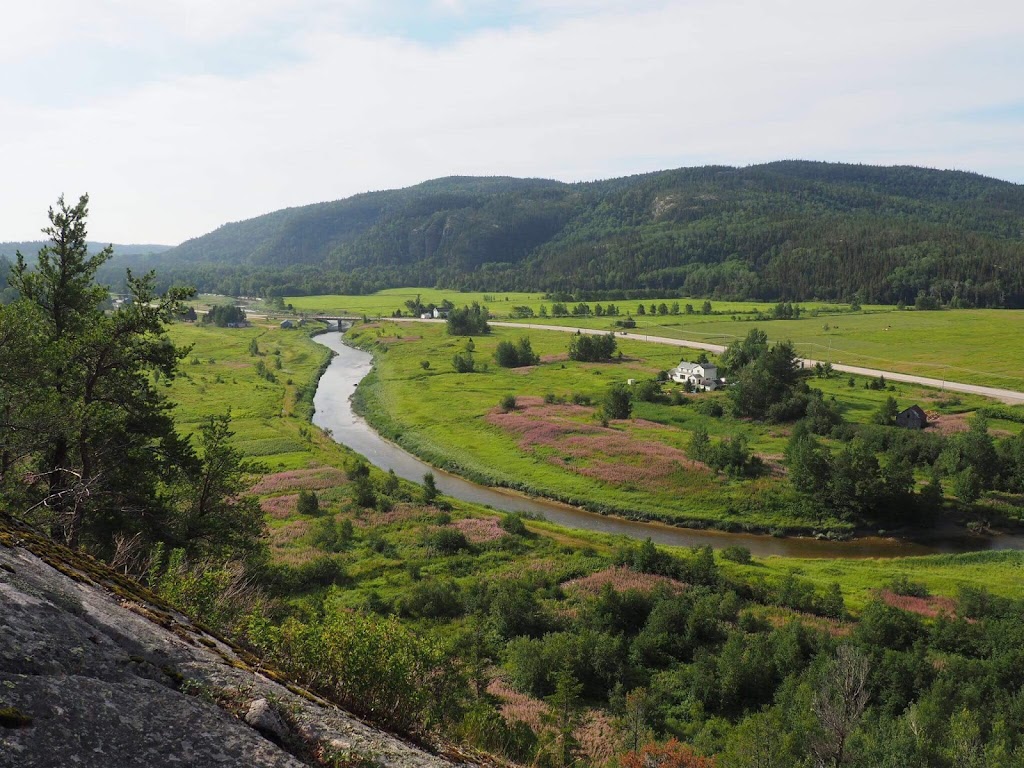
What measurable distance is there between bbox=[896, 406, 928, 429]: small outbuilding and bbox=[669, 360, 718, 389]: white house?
24094 millimetres

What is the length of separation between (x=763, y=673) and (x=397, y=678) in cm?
1880

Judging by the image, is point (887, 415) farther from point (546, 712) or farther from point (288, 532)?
point (288, 532)

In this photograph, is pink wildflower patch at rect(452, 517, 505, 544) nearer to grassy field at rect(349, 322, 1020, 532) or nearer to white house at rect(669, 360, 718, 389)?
grassy field at rect(349, 322, 1020, 532)

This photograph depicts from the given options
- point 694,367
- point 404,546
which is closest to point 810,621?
point 404,546

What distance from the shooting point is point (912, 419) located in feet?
213

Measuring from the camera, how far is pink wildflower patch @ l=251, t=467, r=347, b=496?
51.0 metres

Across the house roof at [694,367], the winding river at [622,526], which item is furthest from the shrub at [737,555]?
the house roof at [694,367]

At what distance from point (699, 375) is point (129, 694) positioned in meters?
85.3

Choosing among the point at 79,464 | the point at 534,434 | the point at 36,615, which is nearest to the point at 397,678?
the point at 36,615

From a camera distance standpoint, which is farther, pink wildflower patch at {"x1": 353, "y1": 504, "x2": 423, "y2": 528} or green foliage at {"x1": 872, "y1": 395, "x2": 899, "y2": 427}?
green foliage at {"x1": 872, "y1": 395, "x2": 899, "y2": 427}

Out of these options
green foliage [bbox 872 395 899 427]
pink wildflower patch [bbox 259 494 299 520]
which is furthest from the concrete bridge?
green foliage [bbox 872 395 899 427]

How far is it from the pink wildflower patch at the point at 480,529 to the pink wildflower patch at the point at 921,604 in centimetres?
2209

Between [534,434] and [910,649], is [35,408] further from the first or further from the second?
[534,434]

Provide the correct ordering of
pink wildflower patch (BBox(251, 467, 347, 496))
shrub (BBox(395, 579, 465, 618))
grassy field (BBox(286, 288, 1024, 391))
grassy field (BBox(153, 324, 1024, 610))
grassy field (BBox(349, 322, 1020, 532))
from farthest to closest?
grassy field (BBox(286, 288, 1024, 391)), pink wildflower patch (BBox(251, 467, 347, 496)), grassy field (BBox(349, 322, 1020, 532)), grassy field (BBox(153, 324, 1024, 610)), shrub (BBox(395, 579, 465, 618))
